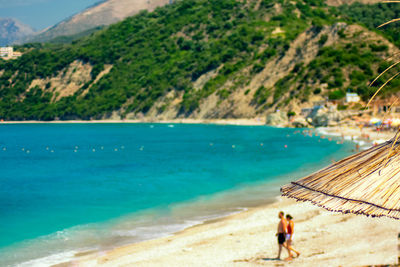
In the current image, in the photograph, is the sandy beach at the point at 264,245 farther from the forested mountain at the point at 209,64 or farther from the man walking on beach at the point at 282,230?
the forested mountain at the point at 209,64

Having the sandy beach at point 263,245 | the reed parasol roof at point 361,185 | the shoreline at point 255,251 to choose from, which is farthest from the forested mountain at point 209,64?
the reed parasol roof at point 361,185

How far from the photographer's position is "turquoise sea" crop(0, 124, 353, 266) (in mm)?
20453

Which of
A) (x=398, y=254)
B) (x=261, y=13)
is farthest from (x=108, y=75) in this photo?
(x=398, y=254)

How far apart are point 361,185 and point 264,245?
29.3ft

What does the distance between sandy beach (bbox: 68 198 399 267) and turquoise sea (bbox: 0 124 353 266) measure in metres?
1.88

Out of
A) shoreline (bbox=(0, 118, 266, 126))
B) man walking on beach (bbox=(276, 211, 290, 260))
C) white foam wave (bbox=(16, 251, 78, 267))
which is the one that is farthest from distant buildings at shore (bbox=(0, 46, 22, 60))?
man walking on beach (bbox=(276, 211, 290, 260))

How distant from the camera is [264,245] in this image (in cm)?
1608

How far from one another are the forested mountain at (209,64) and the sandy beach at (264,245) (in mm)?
63690

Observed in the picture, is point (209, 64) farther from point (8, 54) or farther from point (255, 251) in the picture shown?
point (255, 251)

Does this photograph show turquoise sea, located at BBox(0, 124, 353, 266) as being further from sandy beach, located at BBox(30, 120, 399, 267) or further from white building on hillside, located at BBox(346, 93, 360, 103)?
white building on hillside, located at BBox(346, 93, 360, 103)

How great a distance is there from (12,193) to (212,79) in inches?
3530

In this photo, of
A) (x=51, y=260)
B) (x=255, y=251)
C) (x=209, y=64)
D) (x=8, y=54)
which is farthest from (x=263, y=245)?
(x=8, y=54)

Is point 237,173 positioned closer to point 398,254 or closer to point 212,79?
point 398,254

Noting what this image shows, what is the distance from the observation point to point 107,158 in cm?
5553
